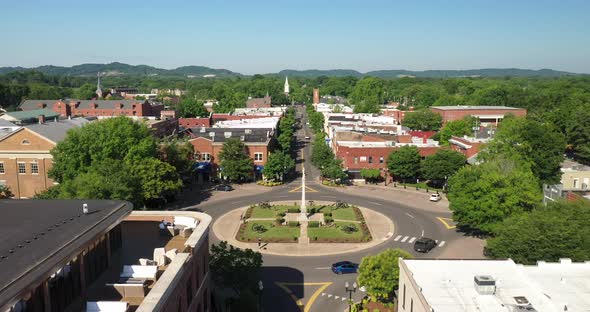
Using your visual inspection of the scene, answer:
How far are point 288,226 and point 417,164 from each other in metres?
29.3

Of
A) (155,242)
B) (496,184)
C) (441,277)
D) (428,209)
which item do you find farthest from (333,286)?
(428,209)

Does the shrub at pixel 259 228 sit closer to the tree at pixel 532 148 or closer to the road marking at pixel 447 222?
the road marking at pixel 447 222

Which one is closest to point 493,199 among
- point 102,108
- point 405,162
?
point 405,162

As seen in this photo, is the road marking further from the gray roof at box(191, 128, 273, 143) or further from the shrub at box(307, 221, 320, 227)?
the gray roof at box(191, 128, 273, 143)

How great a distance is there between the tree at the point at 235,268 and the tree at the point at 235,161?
39086mm

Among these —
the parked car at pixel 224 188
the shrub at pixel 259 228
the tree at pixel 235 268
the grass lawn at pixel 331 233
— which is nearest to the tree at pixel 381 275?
the tree at pixel 235 268

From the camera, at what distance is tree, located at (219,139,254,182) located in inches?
2820

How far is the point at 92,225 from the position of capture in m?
17.0

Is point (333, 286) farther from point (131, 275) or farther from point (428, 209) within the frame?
point (428, 209)

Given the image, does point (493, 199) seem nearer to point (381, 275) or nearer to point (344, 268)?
point (344, 268)

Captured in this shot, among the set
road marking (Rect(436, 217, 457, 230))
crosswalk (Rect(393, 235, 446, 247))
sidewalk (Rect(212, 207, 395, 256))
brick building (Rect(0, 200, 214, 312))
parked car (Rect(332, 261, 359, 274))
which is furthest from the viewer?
road marking (Rect(436, 217, 457, 230))

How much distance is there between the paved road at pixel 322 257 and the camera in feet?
117

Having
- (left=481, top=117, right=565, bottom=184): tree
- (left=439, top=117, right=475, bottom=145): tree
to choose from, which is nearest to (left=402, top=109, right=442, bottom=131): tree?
(left=439, top=117, right=475, bottom=145): tree

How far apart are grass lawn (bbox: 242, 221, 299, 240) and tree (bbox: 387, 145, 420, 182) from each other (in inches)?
1047
